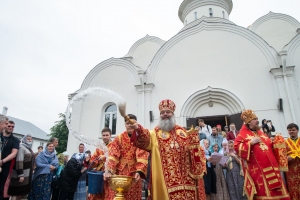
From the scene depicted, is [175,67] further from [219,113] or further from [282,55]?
[282,55]

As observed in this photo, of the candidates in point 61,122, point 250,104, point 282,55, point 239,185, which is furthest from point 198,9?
point 61,122

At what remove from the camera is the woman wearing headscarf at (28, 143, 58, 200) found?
4.97 m

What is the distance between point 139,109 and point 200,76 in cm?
335

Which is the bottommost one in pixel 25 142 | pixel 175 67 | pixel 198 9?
pixel 25 142

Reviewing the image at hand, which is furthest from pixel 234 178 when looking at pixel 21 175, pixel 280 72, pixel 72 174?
pixel 280 72

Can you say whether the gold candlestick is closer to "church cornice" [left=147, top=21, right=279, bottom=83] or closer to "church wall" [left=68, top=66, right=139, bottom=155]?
"church wall" [left=68, top=66, right=139, bottom=155]

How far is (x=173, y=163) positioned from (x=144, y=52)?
13566 millimetres

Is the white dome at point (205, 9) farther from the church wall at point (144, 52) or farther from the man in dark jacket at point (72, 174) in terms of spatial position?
the man in dark jacket at point (72, 174)

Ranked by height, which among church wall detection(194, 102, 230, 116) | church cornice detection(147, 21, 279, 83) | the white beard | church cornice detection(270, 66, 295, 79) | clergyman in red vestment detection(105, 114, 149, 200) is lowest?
clergyman in red vestment detection(105, 114, 149, 200)

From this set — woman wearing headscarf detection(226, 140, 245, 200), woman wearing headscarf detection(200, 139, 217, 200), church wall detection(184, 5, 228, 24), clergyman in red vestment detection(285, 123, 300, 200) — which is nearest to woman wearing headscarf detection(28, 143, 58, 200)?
woman wearing headscarf detection(200, 139, 217, 200)

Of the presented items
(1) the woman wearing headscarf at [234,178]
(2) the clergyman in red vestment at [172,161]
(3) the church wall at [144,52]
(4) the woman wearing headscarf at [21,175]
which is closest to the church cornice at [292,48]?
(1) the woman wearing headscarf at [234,178]

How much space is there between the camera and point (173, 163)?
2.90m

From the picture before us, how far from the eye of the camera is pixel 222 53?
34.4 feet

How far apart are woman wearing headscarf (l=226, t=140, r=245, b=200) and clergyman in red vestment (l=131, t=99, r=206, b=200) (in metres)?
2.93
